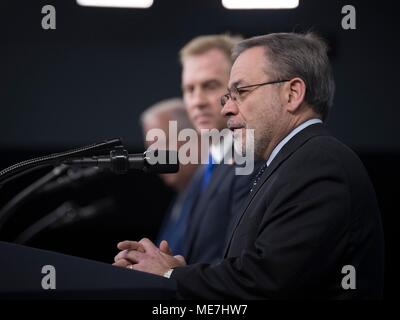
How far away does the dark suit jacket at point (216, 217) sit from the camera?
261 centimetres

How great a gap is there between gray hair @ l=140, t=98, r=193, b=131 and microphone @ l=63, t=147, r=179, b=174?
62.8 inches

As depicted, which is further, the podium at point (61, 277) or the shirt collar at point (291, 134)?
the shirt collar at point (291, 134)

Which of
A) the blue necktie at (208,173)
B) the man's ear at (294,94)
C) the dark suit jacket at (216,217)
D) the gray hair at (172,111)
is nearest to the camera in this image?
the man's ear at (294,94)

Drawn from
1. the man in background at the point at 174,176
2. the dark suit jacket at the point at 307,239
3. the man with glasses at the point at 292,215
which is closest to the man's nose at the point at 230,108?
the man with glasses at the point at 292,215

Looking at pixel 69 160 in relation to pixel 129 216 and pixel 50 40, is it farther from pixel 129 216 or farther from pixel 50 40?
pixel 129 216

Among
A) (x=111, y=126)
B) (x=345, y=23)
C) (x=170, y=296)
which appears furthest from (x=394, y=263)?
(x=170, y=296)

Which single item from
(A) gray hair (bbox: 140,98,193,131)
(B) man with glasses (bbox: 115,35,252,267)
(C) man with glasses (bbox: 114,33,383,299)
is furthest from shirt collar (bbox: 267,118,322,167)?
(A) gray hair (bbox: 140,98,193,131)

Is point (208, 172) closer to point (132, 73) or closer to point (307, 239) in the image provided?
point (132, 73)

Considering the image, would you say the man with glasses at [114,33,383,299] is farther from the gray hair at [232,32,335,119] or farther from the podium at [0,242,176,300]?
the podium at [0,242,176,300]

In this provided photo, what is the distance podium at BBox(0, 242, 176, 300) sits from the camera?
1505mm

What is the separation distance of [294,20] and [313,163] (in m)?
0.98

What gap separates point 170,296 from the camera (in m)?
1.61

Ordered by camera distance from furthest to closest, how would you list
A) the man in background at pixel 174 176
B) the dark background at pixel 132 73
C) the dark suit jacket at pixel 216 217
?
the man in background at pixel 174 176 → the dark suit jacket at pixel 216 217 → the dark background at pixel 132 73

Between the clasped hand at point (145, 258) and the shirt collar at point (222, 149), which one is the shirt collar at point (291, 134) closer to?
the clasped hand at point (145, 258)
